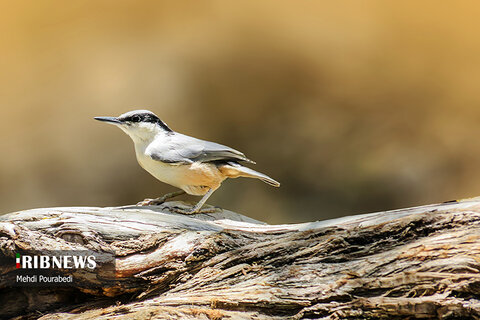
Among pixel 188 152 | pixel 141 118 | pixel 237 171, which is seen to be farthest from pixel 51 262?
pixel 237 171

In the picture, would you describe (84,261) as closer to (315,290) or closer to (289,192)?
(315,290)

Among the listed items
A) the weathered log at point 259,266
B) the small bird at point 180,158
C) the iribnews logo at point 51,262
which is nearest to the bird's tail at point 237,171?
the small bird at point 180,158

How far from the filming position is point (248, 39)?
471cm

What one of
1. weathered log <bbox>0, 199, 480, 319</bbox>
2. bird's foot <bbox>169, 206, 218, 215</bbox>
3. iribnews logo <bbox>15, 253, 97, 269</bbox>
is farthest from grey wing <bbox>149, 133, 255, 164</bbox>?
iribnews logo <bbox>15, 253, 97, 269</bbox>

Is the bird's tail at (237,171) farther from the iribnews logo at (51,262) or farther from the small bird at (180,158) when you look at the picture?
the iribnews logo at (51,262)

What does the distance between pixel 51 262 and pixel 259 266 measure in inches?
41.8

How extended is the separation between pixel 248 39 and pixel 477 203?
9.76 ft

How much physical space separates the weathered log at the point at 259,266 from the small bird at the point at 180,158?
425 millimetres

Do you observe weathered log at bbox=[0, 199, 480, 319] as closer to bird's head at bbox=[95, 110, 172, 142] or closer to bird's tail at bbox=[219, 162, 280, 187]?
bird's tail at bbox=[219, 162, 280, 187]

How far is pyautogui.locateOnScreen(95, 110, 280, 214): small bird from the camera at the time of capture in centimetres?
322

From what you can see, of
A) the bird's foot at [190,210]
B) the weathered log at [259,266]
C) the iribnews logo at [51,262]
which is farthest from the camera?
the bird's foot at [190,210]

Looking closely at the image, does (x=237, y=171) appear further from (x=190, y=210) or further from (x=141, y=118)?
(x=141, y=118)

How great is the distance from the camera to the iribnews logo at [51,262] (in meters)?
2.47

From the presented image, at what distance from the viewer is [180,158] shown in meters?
3.21
